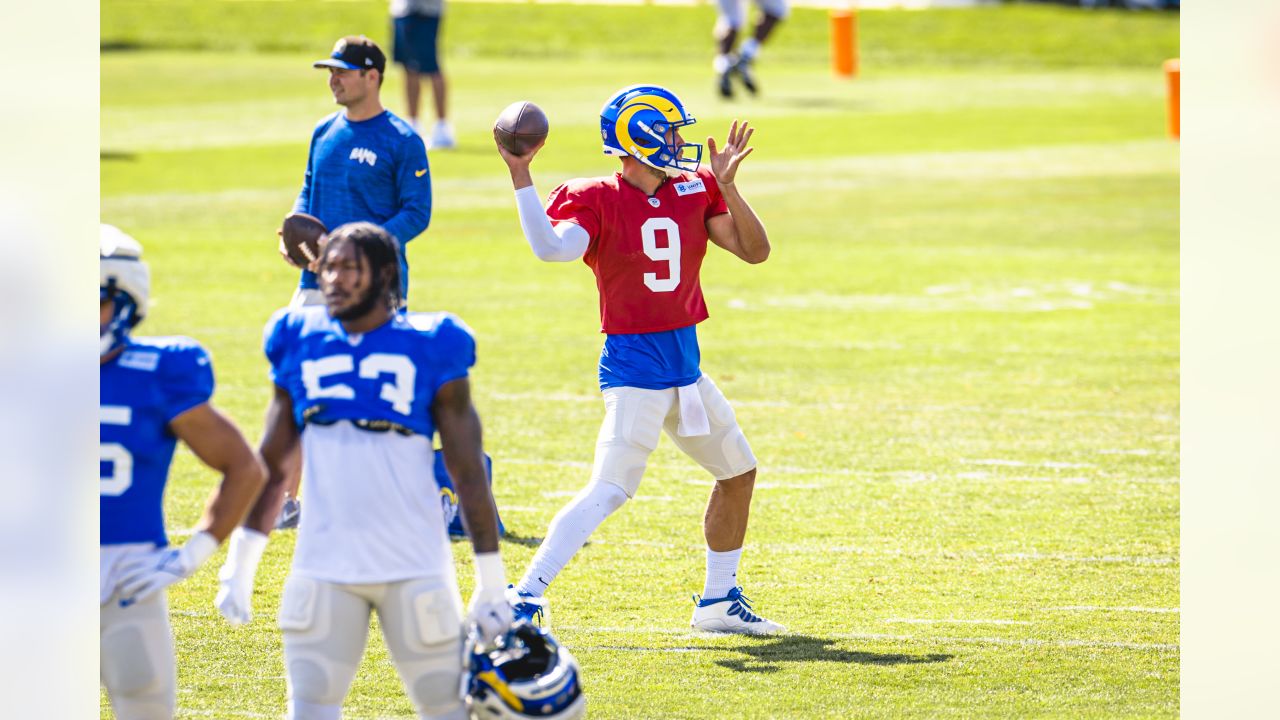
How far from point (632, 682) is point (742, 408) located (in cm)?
521

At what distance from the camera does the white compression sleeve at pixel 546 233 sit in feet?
21.3

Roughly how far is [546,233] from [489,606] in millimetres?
2003

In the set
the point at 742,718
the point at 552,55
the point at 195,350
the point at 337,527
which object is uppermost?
the point at 552,55

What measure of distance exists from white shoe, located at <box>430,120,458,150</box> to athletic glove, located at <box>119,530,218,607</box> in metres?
18.7

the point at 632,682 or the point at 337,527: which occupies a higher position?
the point at 337,527

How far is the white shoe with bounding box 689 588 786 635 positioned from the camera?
7047 mm

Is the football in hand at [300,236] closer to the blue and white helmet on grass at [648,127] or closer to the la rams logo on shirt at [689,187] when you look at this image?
the blue and white helmet on grass at [648,127]

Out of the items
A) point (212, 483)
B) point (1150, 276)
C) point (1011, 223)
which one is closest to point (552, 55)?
point (1011, 223)

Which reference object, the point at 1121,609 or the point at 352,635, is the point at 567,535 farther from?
the point at 1121,609

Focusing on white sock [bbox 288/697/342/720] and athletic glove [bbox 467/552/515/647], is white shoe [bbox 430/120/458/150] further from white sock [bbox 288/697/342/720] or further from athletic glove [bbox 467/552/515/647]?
white sock [bbox 288/697/342/720]

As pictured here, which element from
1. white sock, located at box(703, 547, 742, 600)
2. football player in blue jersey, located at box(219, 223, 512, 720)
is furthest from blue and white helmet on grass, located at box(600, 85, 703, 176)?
football player in blue jersey, located at box(219, 223, 512, 720)
